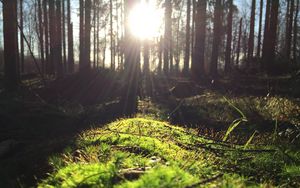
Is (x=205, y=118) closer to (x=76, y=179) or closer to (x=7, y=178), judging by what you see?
(x=7, y=178)

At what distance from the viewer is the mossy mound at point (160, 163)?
7.82 feet

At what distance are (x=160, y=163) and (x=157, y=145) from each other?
3.02 feet

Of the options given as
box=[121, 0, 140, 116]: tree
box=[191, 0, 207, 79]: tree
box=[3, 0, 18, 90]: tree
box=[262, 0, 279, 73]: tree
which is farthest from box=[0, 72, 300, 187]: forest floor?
box=[191, 0, 207, 79]: tree

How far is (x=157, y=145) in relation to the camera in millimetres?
3873

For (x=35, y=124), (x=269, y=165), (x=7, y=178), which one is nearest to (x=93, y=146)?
(x=7, y=178)

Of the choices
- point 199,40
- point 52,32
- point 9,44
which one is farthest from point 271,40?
point 52,32

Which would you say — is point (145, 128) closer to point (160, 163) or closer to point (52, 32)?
point (160, 163)

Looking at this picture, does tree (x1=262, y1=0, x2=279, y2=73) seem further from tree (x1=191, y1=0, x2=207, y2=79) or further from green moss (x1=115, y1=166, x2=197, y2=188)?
green moss (x1=115, y1=166, x2=197, y2=188)

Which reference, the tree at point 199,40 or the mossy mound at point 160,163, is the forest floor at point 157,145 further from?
the tree at point 199,40

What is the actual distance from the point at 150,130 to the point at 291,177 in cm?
245

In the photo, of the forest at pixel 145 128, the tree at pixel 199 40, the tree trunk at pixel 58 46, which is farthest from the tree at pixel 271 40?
the tree trunk at pixel 58 46

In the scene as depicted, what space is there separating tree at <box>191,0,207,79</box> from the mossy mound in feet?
41.6

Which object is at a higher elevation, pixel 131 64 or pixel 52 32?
pixel 52 32

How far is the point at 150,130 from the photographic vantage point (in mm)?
4980
